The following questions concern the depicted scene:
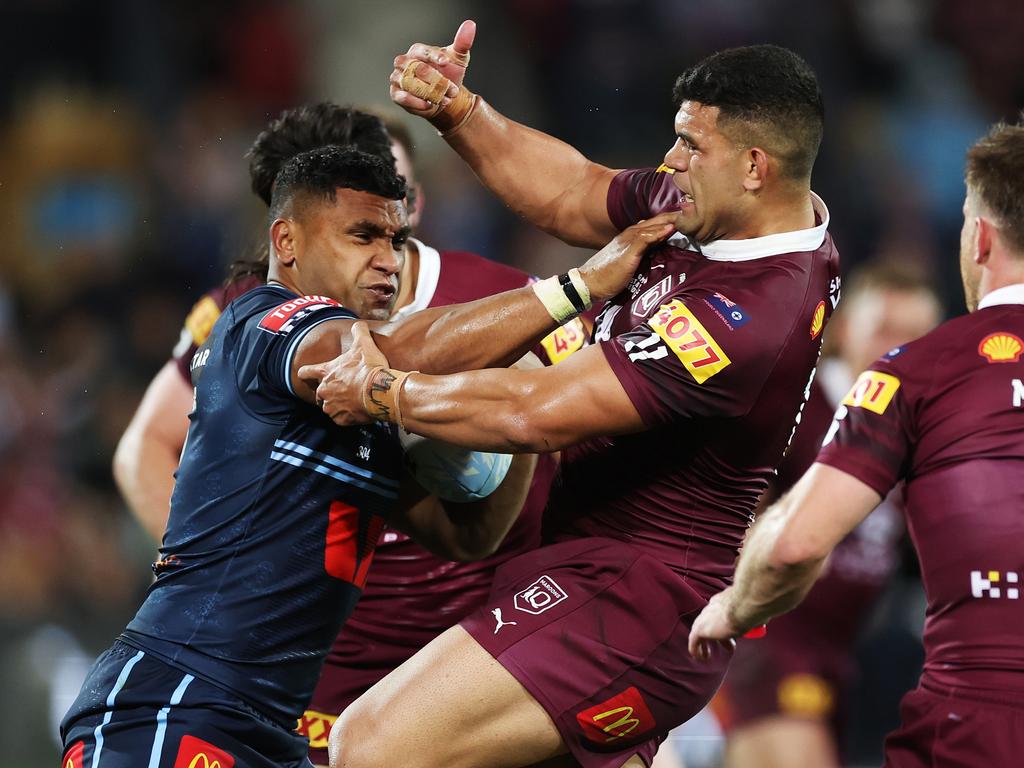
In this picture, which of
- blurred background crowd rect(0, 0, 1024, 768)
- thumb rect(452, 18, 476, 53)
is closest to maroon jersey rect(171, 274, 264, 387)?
thumb rect(452, 18, 476, 53)

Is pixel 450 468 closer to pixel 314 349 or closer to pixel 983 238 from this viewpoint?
pixel 314 349

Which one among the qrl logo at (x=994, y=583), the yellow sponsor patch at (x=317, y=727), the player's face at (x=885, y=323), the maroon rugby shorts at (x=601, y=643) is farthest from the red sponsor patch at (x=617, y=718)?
the player's face at (x=885, y=323)

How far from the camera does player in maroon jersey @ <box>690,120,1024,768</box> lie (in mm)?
3781

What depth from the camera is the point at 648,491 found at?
434cm

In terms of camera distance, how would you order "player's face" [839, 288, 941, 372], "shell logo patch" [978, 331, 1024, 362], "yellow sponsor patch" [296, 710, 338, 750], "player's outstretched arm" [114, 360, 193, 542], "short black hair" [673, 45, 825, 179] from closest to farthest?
1. "shell logo patch" [978, 331, 1024, 362]
2. "short black hair" [673, 45, 825, 179]
3. "yellow sponsor patch" [296, 710, 338, 750]
4. "player's outstretched arm" [114, 360, 193, 542]
5. "player's face" [839, 288, 941, 372]

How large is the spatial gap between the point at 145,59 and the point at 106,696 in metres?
9.20

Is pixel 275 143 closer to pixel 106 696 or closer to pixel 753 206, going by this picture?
pixel 753 206

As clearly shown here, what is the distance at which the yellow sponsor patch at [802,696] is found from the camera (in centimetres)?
721

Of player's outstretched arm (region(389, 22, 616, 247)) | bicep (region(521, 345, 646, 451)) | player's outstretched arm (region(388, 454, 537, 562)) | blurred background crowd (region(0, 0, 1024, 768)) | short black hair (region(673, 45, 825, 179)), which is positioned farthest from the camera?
blurred background crowd (region(0, 0, 1024, 768))

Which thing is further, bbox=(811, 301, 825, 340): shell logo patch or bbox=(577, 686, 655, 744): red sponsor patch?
bbox=(811, 301, 825, 340): shell logo patch

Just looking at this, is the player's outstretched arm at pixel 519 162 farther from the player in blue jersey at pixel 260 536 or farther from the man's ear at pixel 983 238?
the man's ear at pixel 983 238

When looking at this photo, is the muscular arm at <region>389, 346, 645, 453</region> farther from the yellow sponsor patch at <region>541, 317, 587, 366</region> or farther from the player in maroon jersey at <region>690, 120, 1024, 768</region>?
the yellow sponsor patch at <region>541, 317, 587, 366</region>

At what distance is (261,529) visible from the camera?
3.86 metres

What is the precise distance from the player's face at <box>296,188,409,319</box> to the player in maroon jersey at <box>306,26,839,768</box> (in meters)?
0.40
